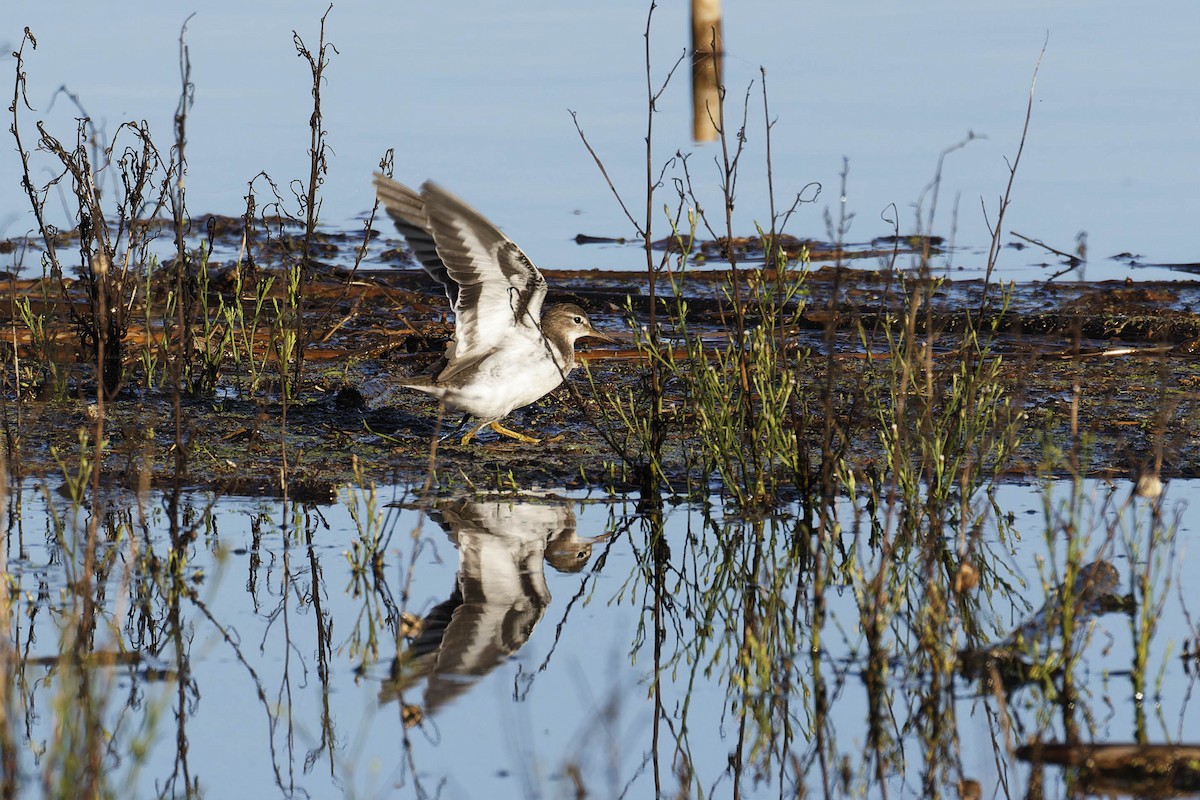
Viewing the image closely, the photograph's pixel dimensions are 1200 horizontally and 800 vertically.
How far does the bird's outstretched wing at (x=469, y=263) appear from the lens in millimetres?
6441

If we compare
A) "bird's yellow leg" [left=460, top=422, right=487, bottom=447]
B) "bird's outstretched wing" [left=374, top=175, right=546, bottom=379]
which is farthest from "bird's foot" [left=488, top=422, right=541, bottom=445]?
"bird's outstretched wing" [left=374, top=175, right=546, bottom=379]

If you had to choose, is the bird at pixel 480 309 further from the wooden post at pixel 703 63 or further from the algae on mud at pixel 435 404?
the wooden post at pixel 703 63

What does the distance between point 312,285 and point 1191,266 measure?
20.1 ft

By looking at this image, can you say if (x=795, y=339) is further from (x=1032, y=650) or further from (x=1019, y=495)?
(x=1032, y=650)

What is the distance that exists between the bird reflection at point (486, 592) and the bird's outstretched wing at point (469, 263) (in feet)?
2.96

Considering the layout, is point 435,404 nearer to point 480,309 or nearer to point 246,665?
point 480,309

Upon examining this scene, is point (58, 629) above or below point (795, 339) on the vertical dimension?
below

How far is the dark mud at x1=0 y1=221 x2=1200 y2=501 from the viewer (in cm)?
648

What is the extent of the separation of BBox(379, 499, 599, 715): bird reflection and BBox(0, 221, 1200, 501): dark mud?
25cm

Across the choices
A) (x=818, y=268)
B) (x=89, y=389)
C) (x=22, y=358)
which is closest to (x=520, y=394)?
(x=89, y=389)

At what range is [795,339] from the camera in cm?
911

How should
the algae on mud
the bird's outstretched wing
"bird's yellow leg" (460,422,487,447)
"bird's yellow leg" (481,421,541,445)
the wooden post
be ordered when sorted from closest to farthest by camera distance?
1. the bird's outstretched wing
2. the algae on mud
3. "bird's yellow leg" (460,422,487,447)
4. "bird's yellow leg" (481,421,541,445)
5. the wooden post

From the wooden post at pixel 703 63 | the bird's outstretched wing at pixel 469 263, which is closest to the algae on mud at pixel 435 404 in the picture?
the bird's outstretched wing at pixel 469 263

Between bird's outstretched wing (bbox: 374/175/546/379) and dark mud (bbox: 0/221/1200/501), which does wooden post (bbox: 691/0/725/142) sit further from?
bird's outstretched wing (bbox: 374/175/546/379)
